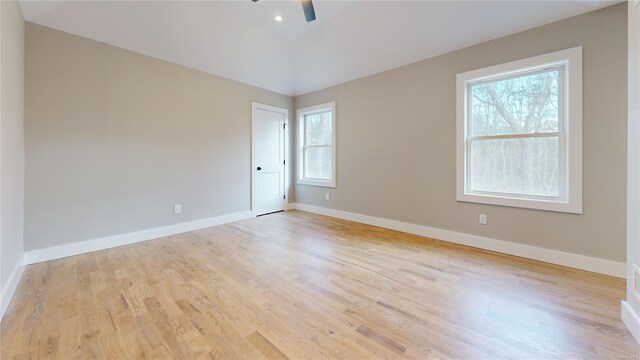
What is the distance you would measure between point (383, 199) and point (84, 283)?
357 centimetres

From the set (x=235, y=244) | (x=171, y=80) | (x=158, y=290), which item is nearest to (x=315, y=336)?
(x=158, y=290)

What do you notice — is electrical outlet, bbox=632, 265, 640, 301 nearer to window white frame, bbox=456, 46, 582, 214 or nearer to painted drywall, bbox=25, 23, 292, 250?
window white frame, bbox=456, 46, 582, 214

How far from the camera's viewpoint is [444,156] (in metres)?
3.16

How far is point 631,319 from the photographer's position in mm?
1444

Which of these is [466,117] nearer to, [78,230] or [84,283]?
[84,283]

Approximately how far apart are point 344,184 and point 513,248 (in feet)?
8.24

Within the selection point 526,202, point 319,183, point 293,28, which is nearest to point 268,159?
point 319,183

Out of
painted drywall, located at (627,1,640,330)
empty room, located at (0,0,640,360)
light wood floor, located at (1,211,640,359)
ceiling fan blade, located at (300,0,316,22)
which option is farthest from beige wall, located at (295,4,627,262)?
ceiling fan blade, located at (300,0,316,22)

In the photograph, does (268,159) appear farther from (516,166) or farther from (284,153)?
(516,166)

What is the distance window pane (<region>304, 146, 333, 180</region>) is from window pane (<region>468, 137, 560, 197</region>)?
7.96ft

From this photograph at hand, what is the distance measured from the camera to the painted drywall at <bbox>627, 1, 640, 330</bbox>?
1.41m

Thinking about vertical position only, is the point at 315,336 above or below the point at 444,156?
below

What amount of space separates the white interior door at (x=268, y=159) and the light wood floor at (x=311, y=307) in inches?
74.4

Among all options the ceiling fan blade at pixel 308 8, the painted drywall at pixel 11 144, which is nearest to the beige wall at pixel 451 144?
the ceiling fan blade at pixel 308 8
